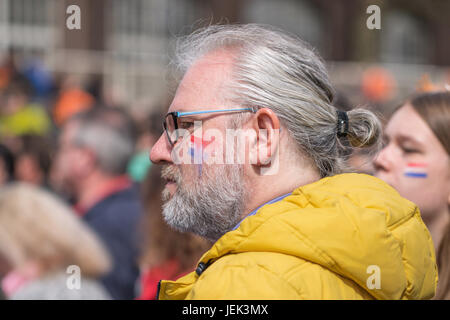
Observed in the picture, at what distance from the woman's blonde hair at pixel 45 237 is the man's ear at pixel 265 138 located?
1.60 metres

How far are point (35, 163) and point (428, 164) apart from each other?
14.2 feet

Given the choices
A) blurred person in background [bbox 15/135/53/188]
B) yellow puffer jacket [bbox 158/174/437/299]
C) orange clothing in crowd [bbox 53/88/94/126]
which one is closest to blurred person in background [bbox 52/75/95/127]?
orange clothing in crowd [bbox 53/88/94/126]

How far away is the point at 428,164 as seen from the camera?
97.7 inches

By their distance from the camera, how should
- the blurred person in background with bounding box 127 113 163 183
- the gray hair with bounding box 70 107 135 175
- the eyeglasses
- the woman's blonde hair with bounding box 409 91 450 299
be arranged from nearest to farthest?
the eyeglasses
the woman's blonde hair with bounding box 409 91 450 299
the gray hair with bounding box 70 107 135 175
the blurred person in background with bounding box 127 113 163 183

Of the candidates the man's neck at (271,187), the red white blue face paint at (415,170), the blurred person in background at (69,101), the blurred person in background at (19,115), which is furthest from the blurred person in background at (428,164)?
the blurred person in background at (69,101)

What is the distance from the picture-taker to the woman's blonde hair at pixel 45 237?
290 centimetres

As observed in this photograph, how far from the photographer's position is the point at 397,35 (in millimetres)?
23047

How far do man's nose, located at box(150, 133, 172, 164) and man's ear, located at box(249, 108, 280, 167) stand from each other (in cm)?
30

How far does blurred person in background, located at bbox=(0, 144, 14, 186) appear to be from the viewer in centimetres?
535

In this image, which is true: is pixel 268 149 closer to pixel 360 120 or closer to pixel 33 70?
pixel 360 120

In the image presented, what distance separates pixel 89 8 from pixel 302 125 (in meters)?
17.6

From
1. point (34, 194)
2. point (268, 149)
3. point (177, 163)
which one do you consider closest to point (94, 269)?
point (34, 194)

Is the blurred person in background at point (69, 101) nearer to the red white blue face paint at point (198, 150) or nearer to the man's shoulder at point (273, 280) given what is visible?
the red white blue face paint at point (198, 150)

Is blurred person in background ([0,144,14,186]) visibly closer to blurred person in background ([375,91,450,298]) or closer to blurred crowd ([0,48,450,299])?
blurred crowd ([0,48,450,299])
